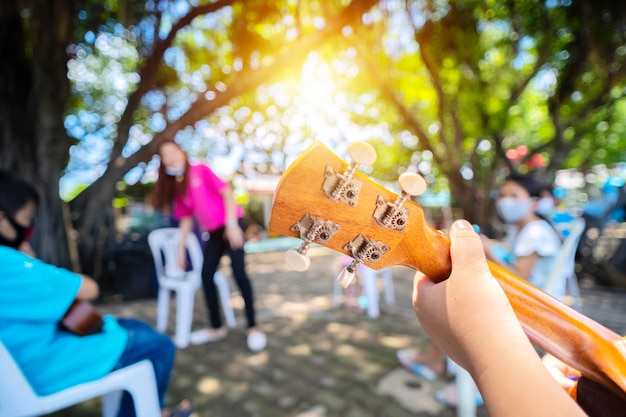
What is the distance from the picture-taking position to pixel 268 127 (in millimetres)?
14711

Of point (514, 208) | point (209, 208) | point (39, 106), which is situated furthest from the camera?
point (39, 106)

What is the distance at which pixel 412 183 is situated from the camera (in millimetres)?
741

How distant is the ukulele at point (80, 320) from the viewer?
1351 mm

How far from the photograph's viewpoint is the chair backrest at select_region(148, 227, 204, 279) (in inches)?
137

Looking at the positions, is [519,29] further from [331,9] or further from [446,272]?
[446,272]

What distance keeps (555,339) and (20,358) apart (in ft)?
5.45

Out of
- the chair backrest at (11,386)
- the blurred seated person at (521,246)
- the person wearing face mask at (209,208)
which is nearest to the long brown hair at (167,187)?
the person wearing face mask at (209,208)

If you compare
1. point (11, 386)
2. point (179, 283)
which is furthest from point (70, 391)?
point (179, 283)

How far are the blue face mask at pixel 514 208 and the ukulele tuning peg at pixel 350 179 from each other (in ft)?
6.78

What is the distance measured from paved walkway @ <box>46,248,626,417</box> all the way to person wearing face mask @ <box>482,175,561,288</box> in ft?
3.15

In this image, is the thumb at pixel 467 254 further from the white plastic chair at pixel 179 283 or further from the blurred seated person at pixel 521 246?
the white plastic chair at pixel 179 283

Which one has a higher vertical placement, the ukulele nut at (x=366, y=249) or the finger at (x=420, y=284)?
the ukulele nut at (x=366, y=249)

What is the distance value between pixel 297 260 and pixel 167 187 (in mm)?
2700

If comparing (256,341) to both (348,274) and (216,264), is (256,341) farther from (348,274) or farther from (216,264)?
(348,274)
